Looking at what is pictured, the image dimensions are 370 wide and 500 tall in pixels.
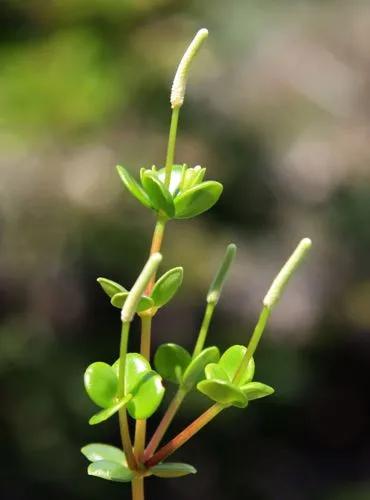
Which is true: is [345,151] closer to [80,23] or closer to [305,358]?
[305,358]

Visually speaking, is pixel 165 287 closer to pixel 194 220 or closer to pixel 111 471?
pixel 111 471

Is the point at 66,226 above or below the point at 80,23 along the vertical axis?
below

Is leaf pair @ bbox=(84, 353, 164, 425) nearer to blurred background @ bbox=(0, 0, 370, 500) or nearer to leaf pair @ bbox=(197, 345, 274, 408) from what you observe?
leaf pair @ bbox=(197, 345, 274, 408)

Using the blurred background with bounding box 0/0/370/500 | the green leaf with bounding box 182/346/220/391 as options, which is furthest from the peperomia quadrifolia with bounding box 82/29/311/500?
the blurred background with bounding box 0/0/370/500

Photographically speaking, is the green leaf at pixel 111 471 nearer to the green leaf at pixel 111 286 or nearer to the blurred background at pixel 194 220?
the green leaf at pixel 111 286

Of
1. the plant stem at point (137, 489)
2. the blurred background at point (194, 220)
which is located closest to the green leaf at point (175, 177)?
the plant stem at point (137, 489)

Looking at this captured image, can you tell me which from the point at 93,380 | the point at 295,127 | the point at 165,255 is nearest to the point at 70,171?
the point at 165,255
